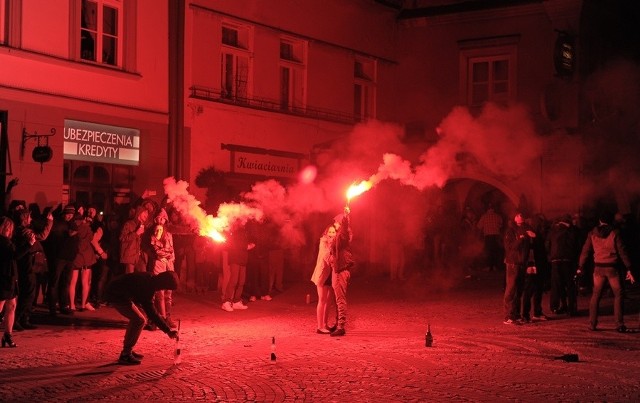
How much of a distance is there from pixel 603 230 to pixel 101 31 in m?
11.6

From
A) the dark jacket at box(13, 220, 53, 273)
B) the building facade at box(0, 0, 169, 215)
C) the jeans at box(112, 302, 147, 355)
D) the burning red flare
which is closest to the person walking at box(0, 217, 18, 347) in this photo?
the dark jacket at box(13, 220, 53, 273)

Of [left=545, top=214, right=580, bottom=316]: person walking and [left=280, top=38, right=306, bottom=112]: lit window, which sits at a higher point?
[left=280, top=38, right=306, bottom=112]: lit window

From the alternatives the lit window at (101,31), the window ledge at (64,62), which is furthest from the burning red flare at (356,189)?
the lit window at (101,31)

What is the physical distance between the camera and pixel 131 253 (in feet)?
45.4

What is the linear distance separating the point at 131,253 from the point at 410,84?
14.5 m

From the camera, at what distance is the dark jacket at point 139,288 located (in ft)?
32.9

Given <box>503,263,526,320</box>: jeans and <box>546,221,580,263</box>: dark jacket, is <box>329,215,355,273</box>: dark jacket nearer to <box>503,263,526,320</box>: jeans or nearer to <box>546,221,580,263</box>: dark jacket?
<box>503,263,526,320</box>: jeans

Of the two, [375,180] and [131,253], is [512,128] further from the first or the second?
[131,253]

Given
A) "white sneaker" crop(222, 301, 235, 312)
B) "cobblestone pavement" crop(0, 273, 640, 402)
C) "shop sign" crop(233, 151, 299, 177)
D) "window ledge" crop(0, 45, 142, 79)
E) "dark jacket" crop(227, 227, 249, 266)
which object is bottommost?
"cobblestone pavement" crop(0, 273, 640, 402)

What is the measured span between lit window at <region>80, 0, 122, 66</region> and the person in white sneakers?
5.57 metres

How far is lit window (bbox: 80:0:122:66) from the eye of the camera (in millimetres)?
17688

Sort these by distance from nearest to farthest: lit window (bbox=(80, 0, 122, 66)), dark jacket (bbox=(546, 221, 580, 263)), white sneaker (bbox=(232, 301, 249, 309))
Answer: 1. dark jacket (bbox=(546, 221, 580, 263))
2. white sneaker (bbox=(232, 301, 249, 309))
3. lit window (bbox=(80, 0, 122, 66))

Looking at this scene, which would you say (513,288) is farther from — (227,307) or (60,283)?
(60,283)

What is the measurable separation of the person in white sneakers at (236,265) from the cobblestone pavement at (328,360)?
16.6 inches
